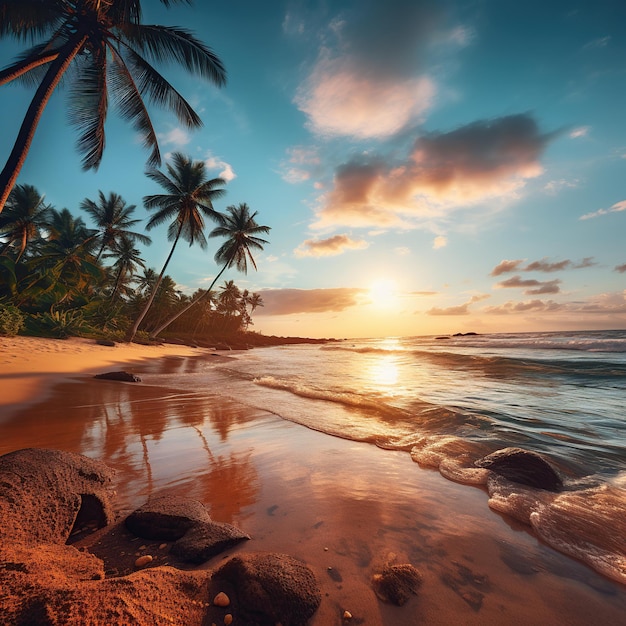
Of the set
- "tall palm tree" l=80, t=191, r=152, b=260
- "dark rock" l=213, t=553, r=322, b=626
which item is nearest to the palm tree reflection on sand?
"dark rock" l=213, t=553, r=322, b=626

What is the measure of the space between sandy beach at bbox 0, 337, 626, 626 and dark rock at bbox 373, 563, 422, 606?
4 centimetres

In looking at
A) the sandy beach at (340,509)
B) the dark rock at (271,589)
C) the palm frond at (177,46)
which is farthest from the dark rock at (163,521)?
the palm frond at (177,46)

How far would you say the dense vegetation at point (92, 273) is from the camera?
17.0 m

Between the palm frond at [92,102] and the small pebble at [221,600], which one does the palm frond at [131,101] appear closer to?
the palm frond at [92,102]

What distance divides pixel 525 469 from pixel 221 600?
3.20m

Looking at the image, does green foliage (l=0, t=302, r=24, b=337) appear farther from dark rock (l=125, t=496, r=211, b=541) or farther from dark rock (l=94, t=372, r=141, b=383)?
dark rock (l=125, t=496, r=211, b=541)

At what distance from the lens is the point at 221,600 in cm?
138

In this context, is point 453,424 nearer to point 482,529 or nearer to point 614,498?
point 614,498

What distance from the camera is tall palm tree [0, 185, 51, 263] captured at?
26516mm

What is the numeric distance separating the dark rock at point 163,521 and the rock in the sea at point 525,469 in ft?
9.81

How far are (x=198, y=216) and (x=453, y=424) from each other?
2520 cm

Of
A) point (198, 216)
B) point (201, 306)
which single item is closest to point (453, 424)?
point (198, 216)

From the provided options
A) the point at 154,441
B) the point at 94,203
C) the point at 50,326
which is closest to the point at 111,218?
the point at 94,203

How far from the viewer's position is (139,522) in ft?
6.59
